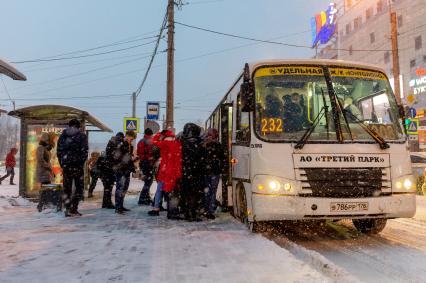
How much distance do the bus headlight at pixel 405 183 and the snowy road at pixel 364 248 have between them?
0.84m

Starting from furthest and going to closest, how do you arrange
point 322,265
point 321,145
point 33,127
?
point 33,127, point 321,145, point 322,265

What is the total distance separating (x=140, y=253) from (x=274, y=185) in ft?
6.95

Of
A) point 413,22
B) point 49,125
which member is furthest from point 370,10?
point 49,125

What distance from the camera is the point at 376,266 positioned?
5254 millimetres

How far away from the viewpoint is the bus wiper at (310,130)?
253 inches

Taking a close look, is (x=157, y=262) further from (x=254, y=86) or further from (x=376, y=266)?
(x=254, y=86)

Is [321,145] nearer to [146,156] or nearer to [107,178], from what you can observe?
[146,156]

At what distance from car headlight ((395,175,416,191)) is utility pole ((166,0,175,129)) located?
964cm

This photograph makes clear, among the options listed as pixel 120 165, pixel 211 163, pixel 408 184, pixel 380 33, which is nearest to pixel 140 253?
pixel 211 163

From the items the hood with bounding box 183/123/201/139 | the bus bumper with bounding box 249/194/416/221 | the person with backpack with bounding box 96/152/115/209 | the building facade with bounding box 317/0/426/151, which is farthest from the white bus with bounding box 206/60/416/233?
the building facade with bounding box 317/0/426/151

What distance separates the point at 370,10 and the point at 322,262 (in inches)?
2099

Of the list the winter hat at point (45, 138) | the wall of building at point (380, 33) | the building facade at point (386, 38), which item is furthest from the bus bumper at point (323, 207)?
the wall of building at point (380, 33)

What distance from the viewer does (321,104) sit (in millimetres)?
6891

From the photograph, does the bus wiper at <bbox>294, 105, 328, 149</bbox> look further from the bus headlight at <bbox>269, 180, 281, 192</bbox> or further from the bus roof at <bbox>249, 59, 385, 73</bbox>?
the bus roof at <bbox>249, 59, 385, 73</bbox>
